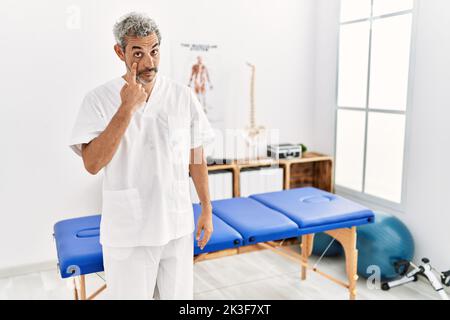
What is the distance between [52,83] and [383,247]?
228cm

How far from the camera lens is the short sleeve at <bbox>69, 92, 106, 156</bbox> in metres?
1.49

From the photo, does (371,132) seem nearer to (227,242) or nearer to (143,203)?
(227,242)

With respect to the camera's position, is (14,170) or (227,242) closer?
(227,242)

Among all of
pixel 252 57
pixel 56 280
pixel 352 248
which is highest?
pixel 252 57

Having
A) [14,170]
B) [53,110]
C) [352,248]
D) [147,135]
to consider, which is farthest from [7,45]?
[352,248]

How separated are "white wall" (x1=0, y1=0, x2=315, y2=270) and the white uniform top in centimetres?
158

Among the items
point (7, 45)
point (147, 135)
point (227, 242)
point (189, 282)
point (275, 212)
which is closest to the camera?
point (147, 135)

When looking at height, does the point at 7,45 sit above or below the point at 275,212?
above

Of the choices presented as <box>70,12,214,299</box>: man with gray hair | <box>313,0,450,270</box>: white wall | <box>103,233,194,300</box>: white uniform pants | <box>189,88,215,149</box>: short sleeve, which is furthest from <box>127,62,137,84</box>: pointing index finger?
<box>313,0,450,270</box>: white wall

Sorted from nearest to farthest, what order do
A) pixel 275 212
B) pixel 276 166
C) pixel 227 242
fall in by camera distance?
Result: pixel 227 242, pixel 275 212, pixel 276 166

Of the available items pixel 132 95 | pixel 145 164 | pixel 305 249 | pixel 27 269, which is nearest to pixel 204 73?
pixel 305 249

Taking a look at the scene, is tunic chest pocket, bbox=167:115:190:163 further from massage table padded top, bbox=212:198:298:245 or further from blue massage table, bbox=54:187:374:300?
massage table padded top, bbox=212:198:298:245

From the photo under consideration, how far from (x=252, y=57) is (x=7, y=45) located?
167 centimetres

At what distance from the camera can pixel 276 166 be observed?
3.52 meters
